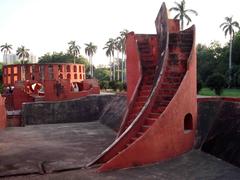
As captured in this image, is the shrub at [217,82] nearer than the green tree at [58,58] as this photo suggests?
Yes

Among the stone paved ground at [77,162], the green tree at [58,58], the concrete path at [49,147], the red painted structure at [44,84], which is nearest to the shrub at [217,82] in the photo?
the concrete path at [49,147]

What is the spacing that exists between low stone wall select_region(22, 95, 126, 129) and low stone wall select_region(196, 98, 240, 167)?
8970 mm

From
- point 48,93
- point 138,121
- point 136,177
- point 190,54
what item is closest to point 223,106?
point 190,54

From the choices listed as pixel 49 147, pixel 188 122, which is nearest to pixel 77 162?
pixel 49 147

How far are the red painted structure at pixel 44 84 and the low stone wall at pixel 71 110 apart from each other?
1.08 metres

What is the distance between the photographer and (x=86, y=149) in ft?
39.5

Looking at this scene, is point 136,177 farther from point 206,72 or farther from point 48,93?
point 206,72

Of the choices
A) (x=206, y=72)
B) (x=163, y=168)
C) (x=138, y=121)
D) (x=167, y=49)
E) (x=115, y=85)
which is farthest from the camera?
(x=206, y=72)

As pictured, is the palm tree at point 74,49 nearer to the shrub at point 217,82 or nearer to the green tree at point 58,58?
the green tree at point 58,58

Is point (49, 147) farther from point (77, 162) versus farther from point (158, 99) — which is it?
point (158, 99)

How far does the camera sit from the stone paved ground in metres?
8.36

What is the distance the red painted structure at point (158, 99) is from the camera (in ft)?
30.4

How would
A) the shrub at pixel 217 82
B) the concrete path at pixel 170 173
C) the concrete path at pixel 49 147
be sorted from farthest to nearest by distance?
1. the shrub at pixel 217 82
2. the concrete path at pixel 49 147
3. the concrete path at pixel 170 173

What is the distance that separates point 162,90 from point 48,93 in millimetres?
13219
